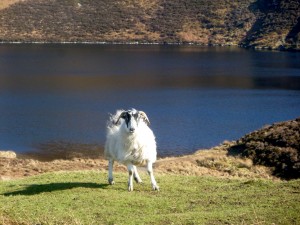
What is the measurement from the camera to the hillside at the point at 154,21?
141 m

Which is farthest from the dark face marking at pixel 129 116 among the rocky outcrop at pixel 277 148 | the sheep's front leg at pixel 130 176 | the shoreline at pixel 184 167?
the rocky outcrop at pixel 277 148

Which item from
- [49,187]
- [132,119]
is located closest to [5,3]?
[49,187]

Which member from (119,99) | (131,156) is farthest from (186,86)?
(131,156)

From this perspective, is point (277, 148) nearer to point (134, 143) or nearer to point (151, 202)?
point (134, 143)

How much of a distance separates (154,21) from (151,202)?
141632mm

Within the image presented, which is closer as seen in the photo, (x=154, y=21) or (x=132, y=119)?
(x=132, y=119)

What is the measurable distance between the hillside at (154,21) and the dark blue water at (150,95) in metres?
31.7

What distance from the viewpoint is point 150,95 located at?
6156 centimetres

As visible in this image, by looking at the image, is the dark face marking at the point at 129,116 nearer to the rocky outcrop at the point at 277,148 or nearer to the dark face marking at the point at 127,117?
the dark face marking at the point at 127,117

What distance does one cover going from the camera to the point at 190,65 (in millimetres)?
93500

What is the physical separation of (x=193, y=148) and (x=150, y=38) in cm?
11149

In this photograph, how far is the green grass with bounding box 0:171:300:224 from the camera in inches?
409

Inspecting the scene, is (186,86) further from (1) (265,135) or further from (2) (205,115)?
(1) (265,135)

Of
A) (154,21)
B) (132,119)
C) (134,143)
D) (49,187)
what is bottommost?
(49,187)
